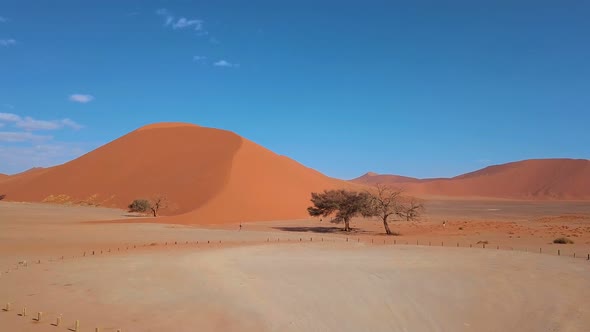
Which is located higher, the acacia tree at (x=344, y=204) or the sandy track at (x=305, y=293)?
the acacia tree at (x=344, y=204)

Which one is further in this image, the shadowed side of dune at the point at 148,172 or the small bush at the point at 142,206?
the shadowed side of dune at the point at 148,172

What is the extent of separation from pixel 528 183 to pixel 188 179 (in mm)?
123191

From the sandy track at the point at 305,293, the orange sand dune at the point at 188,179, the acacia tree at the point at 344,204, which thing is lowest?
the sandy track at the point at 305,293

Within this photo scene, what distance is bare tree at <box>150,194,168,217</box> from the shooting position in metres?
49.1

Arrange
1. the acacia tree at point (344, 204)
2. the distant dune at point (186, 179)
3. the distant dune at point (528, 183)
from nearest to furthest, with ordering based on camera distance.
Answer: the acacia tree at point (344, 204), the distant dune at point (186, 179), the distant dune at point (528, 183)

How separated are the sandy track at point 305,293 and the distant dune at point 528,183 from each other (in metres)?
120

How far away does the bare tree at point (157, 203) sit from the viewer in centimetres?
4912

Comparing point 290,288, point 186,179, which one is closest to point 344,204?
point 290,288

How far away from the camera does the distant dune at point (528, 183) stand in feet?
419

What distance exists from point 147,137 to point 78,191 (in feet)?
60.6

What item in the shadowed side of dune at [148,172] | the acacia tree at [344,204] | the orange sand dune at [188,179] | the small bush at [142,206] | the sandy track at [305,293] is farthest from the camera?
the shadowed side of dune at [148,172]

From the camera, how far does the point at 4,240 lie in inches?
1022

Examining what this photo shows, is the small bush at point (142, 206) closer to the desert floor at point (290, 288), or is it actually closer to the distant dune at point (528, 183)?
the desert floor at point (290, 288)

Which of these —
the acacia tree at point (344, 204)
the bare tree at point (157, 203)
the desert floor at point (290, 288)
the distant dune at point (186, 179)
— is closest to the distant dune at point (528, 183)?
the distant dune at point (186, 179)
